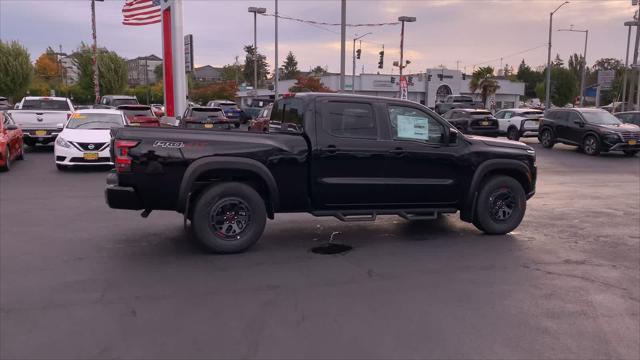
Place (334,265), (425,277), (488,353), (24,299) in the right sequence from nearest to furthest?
(488,353) → (24,299) → (425,277) → (334,265)

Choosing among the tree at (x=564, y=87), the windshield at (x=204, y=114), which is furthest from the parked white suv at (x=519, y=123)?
the tree at (x=564, y=87)

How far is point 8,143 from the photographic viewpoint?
13.7m

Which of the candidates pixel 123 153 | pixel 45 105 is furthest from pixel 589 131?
pixel 45 105

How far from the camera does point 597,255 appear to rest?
22.6 ft

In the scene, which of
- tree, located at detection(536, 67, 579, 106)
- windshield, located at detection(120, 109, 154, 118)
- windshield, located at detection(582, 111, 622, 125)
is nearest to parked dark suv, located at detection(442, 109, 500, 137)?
windshield, located at detection(582, 111, 622, 125)

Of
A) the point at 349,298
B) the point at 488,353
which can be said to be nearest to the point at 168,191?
the point at 349,298

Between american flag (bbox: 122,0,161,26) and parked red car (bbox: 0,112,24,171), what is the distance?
807 cm

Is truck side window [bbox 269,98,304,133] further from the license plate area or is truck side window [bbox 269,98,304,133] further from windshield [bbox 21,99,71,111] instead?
windshield [bbox 21,99,71,111]

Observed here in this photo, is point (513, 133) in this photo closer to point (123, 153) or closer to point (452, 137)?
point (452, 137)

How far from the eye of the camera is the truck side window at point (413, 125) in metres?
7.15

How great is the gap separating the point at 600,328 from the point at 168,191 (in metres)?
4.63

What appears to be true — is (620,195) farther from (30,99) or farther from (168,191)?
(30,99)

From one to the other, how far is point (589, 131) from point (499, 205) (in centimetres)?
1450

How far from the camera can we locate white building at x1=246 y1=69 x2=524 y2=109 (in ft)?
225
